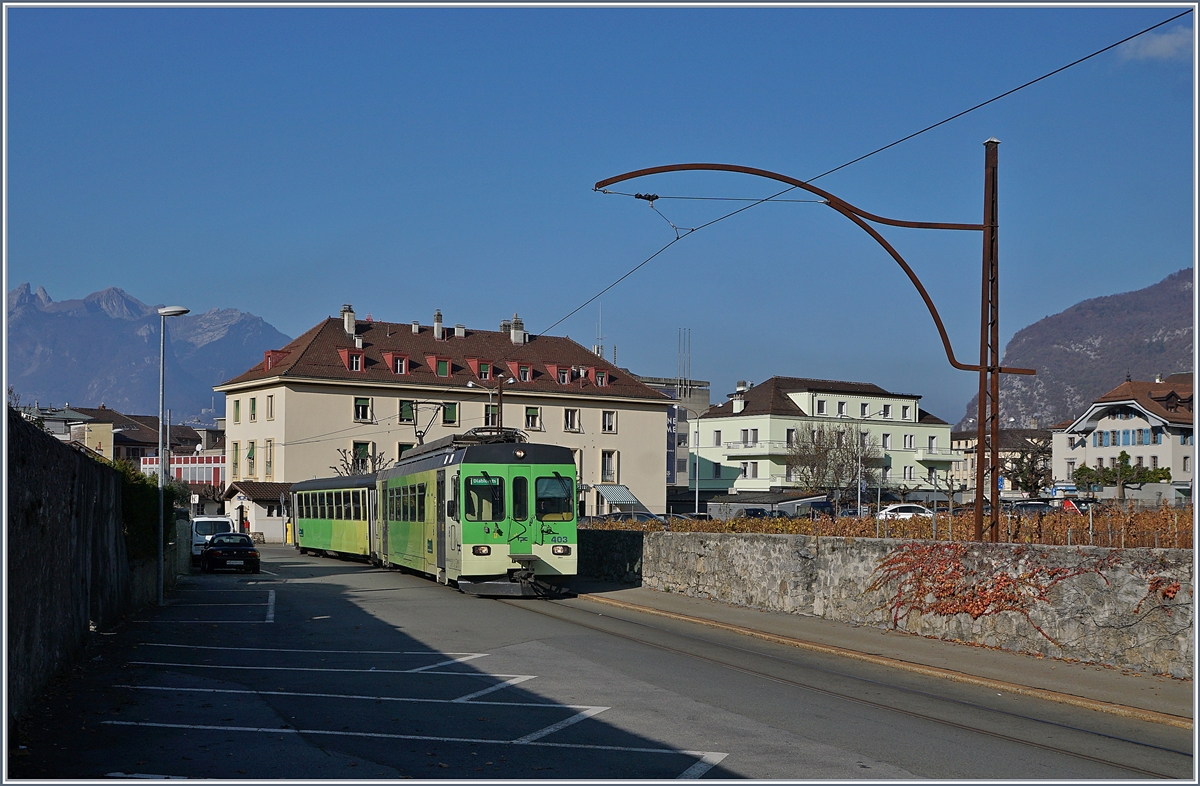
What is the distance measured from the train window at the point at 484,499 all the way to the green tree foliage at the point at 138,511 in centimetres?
621

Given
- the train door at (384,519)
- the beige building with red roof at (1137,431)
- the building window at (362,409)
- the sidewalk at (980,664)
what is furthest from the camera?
the beige building with red roof at (1137,431)

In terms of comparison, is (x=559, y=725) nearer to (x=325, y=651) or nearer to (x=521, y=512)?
(x=325, y=651)

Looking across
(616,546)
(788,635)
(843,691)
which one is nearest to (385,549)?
(616,546)

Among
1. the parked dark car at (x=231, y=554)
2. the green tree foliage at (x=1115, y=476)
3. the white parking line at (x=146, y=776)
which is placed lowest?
the parked dark car at (x=231, y=554)

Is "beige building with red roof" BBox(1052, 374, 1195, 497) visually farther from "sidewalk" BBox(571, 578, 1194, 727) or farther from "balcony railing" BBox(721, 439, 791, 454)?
"sidewalk" BBox(571, 578, 1194, 727)

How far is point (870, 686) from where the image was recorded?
1282cm

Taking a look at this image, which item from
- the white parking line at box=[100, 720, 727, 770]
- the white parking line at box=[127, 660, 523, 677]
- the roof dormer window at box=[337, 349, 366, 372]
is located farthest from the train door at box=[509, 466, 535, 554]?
the roof dormer window at box=[337, 349, 366, 372]

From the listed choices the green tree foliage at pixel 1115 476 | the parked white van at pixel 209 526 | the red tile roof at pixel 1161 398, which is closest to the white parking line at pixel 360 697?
the parked white van at pixel 209 526

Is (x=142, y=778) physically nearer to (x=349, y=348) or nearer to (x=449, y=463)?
(x=449, y=463)

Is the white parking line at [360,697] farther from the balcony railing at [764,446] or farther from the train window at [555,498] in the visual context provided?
the balcony railing at [764,446]

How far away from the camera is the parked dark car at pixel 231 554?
116 feet

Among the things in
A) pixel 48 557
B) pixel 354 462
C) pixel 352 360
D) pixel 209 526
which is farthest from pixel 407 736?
pixel 352 360

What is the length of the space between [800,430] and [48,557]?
79158 mm

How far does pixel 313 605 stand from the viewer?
2361 cm
